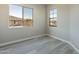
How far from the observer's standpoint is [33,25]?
1463 mm

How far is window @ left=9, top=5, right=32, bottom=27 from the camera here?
1360 millimetres

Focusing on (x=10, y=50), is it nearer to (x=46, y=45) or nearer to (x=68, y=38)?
(x=46, y=45)

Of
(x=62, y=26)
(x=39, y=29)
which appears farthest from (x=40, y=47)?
(x=62, y=26)

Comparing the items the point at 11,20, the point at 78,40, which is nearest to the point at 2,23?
the point at 11,20

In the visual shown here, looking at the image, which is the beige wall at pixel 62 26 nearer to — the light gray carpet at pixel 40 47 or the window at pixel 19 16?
the light gray carpet at pixel 40 47

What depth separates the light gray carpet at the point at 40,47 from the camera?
4.34ft

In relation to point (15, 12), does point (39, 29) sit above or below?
below

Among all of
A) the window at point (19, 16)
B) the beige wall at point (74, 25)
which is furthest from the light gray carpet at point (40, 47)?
the window at point (19, 16)

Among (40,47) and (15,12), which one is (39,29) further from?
(15,12)

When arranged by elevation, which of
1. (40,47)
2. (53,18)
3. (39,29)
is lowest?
(40,47)

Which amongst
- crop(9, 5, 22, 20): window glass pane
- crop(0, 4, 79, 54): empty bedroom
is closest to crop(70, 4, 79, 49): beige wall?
crop(0, 4, 79, 54): empty bedroom

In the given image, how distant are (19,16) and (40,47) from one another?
1.52ft

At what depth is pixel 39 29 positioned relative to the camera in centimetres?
146

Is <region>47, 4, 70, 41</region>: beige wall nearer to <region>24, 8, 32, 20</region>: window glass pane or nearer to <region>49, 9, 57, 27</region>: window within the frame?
<region>49, 9, 57, 27</region>: window
